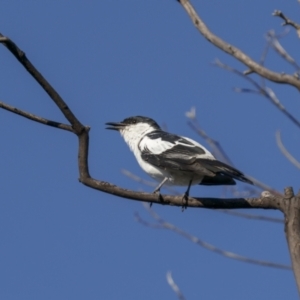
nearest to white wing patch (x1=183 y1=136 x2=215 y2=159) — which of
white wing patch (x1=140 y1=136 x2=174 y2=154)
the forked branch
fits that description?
white wing patch (x1=140 y1=136 x2=174 y2=154)

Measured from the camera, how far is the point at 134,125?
7.98m

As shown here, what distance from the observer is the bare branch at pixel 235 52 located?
2252mm

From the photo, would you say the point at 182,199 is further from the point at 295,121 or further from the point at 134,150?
the point at 134,150

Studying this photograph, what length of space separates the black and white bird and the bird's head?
303mm

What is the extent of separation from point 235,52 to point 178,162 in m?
3.83

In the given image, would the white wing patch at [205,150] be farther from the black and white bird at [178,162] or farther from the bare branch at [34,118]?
the bare branch at [34,118]

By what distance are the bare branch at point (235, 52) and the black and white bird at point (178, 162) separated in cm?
268

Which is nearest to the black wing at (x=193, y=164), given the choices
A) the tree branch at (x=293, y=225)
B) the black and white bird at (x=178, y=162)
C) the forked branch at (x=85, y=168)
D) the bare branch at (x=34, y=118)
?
the black and white bird at (x=178, y=162)

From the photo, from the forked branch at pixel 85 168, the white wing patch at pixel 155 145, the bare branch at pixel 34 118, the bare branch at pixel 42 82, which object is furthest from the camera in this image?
the white wing patch at pixel 155 145

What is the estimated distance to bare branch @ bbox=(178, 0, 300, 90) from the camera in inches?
88.7

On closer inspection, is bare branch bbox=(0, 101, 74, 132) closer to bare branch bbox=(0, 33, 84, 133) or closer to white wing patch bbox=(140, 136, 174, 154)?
bare branch bbox=(0, 33, 84, 133)

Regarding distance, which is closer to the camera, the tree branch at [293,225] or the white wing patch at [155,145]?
the tree branch at [293,225]

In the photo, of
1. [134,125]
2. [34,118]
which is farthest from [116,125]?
[34,118]

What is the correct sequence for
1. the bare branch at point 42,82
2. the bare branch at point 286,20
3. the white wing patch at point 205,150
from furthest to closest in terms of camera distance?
the white wing patch at point 205,150
the bare branch at point 42,82
the bare branch at point 286,20
